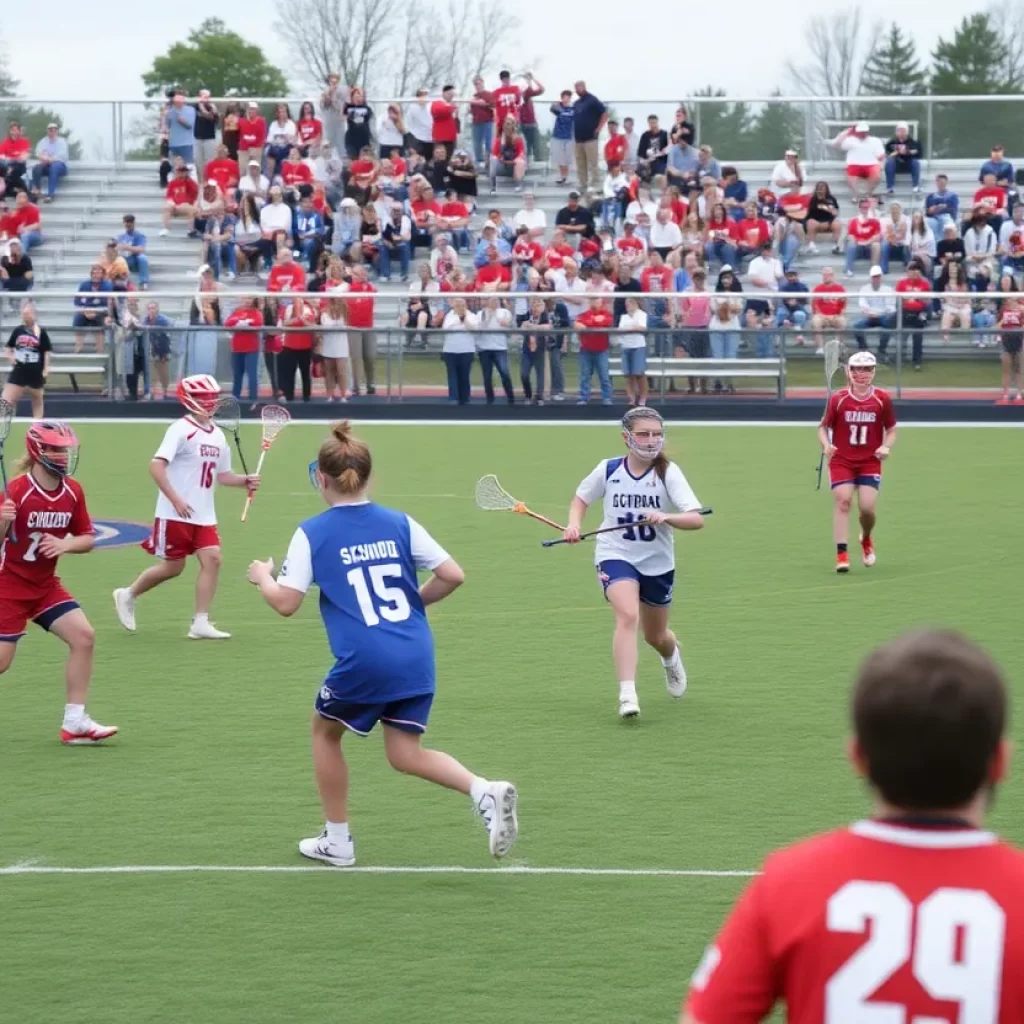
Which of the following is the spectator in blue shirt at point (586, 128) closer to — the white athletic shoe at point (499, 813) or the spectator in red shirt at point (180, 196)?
the spectator in red shirt at point (180, 196)

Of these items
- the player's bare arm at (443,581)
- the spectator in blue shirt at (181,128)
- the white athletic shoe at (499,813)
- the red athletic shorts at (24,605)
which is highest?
the spectator in blue shirt at (181,128)

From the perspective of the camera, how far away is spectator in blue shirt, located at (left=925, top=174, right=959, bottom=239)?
31.0 meters

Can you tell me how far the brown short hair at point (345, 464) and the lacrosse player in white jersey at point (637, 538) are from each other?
284 centimetres

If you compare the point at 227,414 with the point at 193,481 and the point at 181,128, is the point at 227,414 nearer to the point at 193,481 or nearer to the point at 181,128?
the point at 193,481

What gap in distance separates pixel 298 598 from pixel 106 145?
32.3 m

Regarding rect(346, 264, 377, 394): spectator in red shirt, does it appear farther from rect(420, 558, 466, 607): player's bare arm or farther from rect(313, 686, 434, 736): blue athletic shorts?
rect(313, 686, 434, 736): blue athletic shorts

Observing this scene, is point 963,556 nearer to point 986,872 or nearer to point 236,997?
point 236,997

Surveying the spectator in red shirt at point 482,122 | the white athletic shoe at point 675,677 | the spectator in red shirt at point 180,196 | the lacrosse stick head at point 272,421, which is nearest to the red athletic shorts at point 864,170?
the spectator in red shirt at point 482,122

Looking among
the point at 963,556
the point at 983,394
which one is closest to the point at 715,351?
the point at 983,394

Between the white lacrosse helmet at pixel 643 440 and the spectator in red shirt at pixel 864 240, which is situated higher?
the spectator in red shirt at pixel 864 240

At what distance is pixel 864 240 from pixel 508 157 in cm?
735

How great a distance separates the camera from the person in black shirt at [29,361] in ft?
80.1

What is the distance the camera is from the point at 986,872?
2.49 metres

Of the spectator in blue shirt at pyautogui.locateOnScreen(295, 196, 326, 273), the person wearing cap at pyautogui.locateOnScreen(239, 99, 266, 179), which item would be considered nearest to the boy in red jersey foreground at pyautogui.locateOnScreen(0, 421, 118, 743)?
the spectator in blue shirt at pyautogui.locateOnScreen(295, 196, 326, 273)
